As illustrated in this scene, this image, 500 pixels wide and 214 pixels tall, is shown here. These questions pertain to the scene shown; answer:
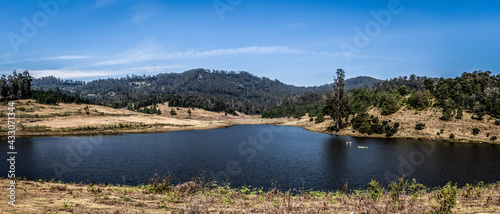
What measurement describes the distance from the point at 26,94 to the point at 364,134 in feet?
562

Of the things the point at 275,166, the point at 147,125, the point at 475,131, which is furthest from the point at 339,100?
the point at 147,125

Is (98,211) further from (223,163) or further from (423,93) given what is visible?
(423,93)

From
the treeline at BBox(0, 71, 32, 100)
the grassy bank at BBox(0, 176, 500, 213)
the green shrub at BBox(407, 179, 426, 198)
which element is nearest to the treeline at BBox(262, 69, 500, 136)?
the green shrub at BBox(407, 179, 426, 198)

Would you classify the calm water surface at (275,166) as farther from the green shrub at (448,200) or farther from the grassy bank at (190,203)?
the green shrub at (448,200)

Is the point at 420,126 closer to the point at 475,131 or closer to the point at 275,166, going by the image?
the point at 475,131

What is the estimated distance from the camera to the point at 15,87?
472 feet

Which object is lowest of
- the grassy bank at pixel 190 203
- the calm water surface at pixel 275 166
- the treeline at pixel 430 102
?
the calm water surface at pixel 275 166

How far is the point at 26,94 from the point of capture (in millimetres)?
146000

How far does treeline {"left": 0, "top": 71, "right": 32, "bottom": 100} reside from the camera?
13826 cm

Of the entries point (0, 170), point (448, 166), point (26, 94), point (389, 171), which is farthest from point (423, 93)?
point (26, 94)

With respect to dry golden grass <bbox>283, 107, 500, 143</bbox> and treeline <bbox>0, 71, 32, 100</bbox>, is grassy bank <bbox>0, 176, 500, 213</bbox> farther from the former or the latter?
treeline <bbox>0, 71, 32, 100</bbox>

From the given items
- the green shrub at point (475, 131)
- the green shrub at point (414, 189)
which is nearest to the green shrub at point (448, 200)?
the green shrub at point (414, 189)

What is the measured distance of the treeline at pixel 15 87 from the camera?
454ft

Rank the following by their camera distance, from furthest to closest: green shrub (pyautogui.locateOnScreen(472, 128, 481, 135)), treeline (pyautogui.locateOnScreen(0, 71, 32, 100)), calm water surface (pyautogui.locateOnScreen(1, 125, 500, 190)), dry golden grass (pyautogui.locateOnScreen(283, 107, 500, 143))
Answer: treeline (pyautogui.locateOnScreen(0, 71, 32, 100)), green shrub (pyautogui.locateOnScreen(472, 128, 481, 135)), dry golden grass (pyautogui.locateOnScreen(283, 107, 500, 143)), calm water surface (pyautogui.locateOnScreen(1, 125, 500, 190))
